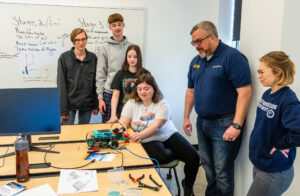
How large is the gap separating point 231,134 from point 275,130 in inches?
19.3

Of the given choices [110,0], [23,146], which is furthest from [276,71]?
[110,0]

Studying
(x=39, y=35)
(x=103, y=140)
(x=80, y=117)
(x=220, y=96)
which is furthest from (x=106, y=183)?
(x=39, y=35)

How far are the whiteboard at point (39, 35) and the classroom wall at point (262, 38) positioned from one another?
1696 millimetres

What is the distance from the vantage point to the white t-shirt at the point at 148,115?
2332 mm

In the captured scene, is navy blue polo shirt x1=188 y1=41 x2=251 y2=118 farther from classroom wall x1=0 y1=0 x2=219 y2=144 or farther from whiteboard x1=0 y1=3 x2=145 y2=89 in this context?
whiteboard x1=0 y1=3 x2=145 y2=89

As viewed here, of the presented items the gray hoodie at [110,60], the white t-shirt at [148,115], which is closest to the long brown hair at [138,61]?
the gray hoodie at [110,60]

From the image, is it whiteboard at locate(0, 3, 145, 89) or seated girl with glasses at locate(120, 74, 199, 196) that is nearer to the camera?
seated girl with glasses at locate(120, 74, 199, 196)

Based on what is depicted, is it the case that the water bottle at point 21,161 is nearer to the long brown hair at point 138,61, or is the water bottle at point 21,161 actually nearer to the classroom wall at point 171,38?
the long brown hair at point 138,61

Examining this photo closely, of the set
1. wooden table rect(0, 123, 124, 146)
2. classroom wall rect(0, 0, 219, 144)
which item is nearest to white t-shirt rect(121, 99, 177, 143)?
wooden table rect(0, 123, 124, 146)

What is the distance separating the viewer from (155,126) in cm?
229

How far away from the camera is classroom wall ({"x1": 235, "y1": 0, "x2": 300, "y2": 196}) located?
172 cm

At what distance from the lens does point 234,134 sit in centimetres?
199

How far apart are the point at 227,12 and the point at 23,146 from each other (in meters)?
2.79

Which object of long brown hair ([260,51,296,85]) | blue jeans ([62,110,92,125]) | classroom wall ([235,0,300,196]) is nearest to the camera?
long brown hair ([260,51,296,85])
